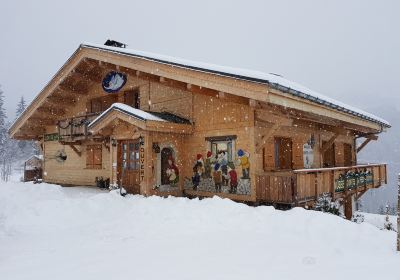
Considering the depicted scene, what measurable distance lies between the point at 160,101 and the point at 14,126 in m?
10.9

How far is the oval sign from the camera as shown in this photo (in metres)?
16.7

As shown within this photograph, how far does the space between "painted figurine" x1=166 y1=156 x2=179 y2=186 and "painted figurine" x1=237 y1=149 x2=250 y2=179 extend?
2.95m

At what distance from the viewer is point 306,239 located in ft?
22.3

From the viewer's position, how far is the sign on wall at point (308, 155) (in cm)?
1466

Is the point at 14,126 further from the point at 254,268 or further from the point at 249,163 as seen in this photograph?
the point at 254,268

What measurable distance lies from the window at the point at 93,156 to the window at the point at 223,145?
789 cm

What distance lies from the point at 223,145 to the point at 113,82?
781cm

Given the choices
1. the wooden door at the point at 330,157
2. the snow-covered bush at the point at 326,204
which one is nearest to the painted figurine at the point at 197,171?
the snow-covered bush at the point at 326,204

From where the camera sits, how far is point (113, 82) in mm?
16984

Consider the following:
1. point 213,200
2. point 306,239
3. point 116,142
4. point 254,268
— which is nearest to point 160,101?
point 116,142

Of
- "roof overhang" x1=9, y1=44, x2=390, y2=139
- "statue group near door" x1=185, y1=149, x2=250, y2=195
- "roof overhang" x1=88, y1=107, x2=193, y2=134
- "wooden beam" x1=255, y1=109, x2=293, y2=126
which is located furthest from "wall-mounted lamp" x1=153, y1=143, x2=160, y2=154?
"wooden beam" x1=255, y1=109, x2=293, y2=126

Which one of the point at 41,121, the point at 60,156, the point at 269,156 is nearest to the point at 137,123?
the point at 269,156

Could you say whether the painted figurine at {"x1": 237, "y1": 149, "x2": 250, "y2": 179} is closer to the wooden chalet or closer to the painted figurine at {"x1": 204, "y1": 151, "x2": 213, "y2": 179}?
the wooden chalet

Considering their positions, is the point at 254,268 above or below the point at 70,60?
below
